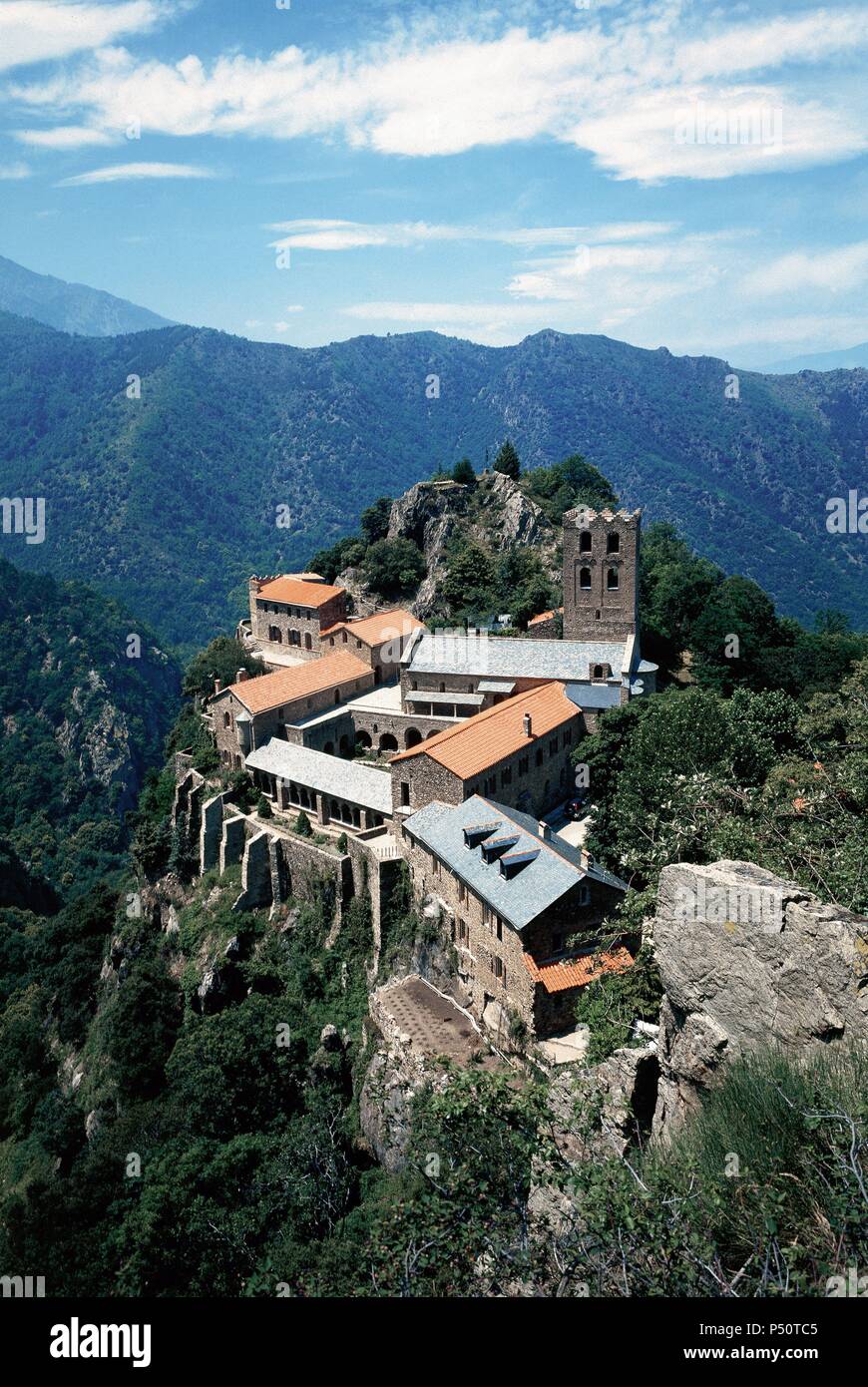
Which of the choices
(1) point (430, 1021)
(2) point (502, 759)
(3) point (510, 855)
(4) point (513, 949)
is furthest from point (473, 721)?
(1) point (430, 1021)

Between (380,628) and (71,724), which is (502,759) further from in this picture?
(71,724)

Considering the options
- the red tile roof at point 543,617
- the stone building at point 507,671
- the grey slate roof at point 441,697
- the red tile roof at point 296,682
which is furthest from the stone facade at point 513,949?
the red tile roof at point 543,617

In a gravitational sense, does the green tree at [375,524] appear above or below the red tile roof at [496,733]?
above

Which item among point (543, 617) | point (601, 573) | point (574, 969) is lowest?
point (574, 969)

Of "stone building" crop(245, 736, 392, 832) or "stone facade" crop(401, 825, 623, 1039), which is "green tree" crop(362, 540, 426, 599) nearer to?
"stone building" crop(245, 736, 392, 832)

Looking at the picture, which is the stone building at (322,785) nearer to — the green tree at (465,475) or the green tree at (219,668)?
the green tree at (219,668)

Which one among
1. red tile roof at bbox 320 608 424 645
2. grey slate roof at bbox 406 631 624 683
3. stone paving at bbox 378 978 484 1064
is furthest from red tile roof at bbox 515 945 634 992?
red tile roof at bbox 320 608 424 645
